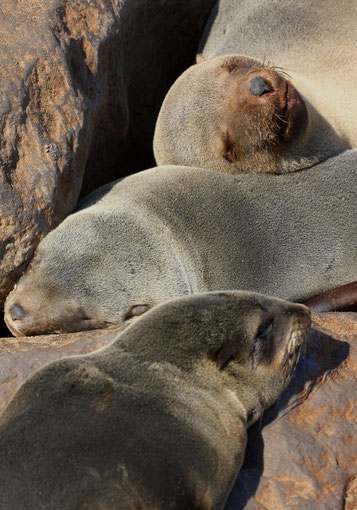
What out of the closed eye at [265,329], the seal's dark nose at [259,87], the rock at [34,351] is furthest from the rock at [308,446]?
the seal's dark nose at [259,87]

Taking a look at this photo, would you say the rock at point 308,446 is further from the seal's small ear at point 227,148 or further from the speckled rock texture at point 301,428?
the seal's small ear at point 227,148

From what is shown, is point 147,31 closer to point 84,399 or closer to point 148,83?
point 148,83

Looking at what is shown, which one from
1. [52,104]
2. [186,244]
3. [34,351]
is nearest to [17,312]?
[34,351]

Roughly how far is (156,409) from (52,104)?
1.97m

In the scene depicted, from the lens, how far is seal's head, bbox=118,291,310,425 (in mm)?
2818

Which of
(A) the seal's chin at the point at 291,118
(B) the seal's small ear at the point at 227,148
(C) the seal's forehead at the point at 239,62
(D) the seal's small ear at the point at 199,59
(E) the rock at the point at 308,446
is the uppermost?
(C) the seal's forehead at the point at 239,62

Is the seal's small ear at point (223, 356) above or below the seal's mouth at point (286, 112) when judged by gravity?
below

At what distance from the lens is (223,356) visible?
289cm

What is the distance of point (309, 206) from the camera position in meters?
4.56

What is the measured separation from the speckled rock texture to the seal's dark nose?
160 centimetres

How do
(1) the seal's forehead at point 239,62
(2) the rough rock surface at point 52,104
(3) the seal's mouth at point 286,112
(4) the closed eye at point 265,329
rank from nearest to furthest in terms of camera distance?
(4) the closed eye at point 265,329
(2) the rough rock surface at point 52,104
(3) the seal's mouth at point 286,112
(1) the seal's forehead at point 239,62

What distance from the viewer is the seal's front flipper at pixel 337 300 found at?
14.0 feet

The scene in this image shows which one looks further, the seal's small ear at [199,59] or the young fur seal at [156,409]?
the seal's small ear at [199,59]

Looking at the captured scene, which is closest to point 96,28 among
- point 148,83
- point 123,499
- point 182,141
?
point 182,141
